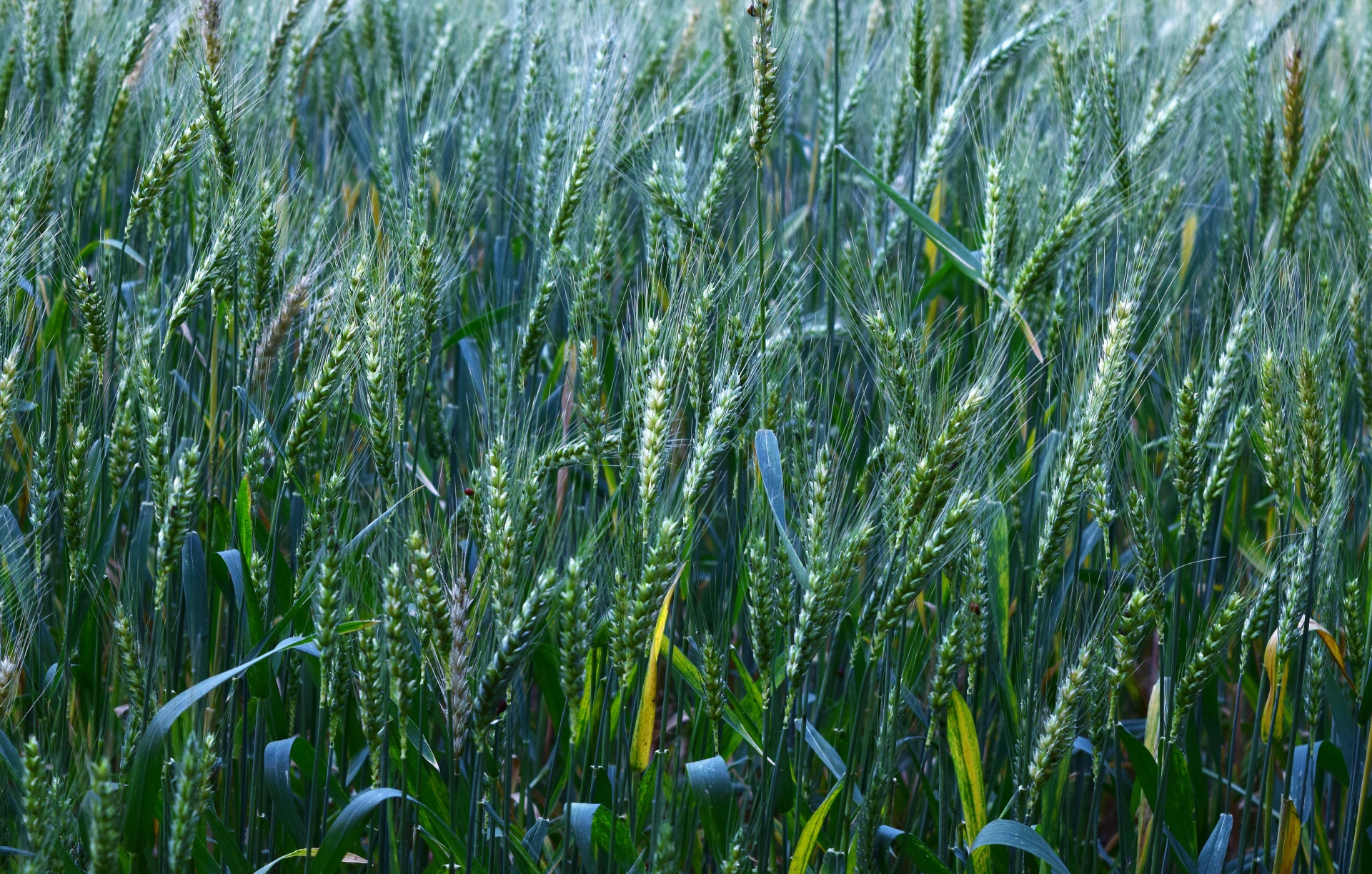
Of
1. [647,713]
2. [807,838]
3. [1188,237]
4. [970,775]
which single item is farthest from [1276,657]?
[1188,237]

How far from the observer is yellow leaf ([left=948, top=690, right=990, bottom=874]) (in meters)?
1.37

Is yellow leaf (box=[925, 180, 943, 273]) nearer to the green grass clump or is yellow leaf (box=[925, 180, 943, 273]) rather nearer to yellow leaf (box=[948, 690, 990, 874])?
the green grass clump

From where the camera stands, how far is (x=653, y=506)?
116 cm

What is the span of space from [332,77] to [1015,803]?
2727mm

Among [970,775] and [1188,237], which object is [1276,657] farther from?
[1188,237]

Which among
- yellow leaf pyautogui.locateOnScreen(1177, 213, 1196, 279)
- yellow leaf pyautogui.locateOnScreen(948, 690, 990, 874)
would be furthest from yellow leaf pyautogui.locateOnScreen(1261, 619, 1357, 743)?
yellow leaf pyautogui.locateOnScreen(1177, 213, 1196, 279)

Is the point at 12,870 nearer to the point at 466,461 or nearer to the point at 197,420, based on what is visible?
the point at 197,420

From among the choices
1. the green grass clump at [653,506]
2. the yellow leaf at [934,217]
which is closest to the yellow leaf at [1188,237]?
the green grass clump at [653,506]

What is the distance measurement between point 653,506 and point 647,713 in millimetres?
309

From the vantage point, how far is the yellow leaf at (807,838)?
124cm

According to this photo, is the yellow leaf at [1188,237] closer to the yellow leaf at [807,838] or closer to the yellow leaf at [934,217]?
the yellow leaf at [934,217]

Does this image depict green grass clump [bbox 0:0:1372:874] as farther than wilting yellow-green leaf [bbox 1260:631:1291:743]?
No

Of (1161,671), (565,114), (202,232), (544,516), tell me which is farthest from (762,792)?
(565,114)

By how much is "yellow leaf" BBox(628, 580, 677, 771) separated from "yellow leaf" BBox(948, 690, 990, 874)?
0.36m
